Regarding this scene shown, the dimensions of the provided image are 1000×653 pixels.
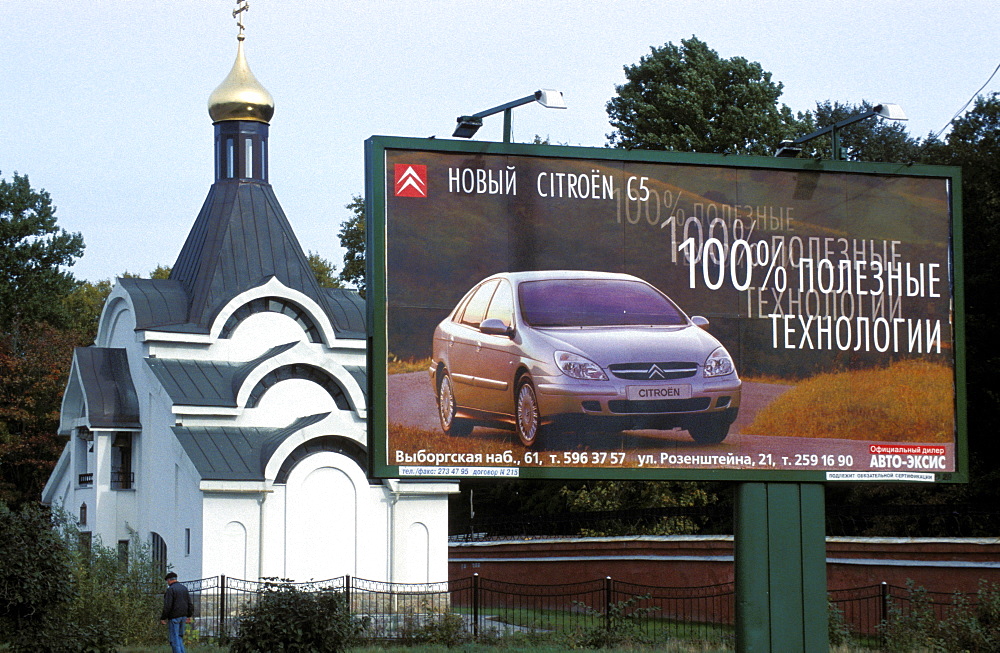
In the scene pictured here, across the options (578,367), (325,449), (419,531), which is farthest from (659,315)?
(419,531)

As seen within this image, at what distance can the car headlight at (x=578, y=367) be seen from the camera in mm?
12211

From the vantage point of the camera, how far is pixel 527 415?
1222 cm

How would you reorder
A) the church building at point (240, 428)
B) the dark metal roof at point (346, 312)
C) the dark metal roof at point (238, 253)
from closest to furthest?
the church building at point (240, 428)
the dark metal roof at point (346, 312)
the dark metal roof at point (238, 253)

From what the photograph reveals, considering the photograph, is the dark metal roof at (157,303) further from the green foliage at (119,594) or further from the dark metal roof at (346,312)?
the green foliage at (119,594)

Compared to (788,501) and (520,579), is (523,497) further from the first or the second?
(788,501)

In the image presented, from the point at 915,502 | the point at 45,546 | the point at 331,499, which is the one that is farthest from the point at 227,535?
the point at 915,502

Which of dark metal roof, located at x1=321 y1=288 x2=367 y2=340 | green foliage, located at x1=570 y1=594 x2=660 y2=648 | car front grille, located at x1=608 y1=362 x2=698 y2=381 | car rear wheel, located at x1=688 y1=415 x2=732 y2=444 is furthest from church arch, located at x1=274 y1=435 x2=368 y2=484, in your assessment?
car front grille, located at x1=608 y1=362 x2=698 y2=381

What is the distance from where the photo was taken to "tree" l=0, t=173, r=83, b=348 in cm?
4822

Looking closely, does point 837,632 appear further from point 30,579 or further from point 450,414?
point 30,579

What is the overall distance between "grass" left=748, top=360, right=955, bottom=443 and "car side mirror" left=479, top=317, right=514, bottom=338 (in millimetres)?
2661

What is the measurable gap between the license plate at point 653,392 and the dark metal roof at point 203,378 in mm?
17656

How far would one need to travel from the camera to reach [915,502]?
2750 centimetres

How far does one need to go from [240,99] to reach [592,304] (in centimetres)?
2280

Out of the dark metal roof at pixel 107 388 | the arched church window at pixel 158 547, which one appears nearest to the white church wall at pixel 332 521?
the arched church window at pixel 158 547
